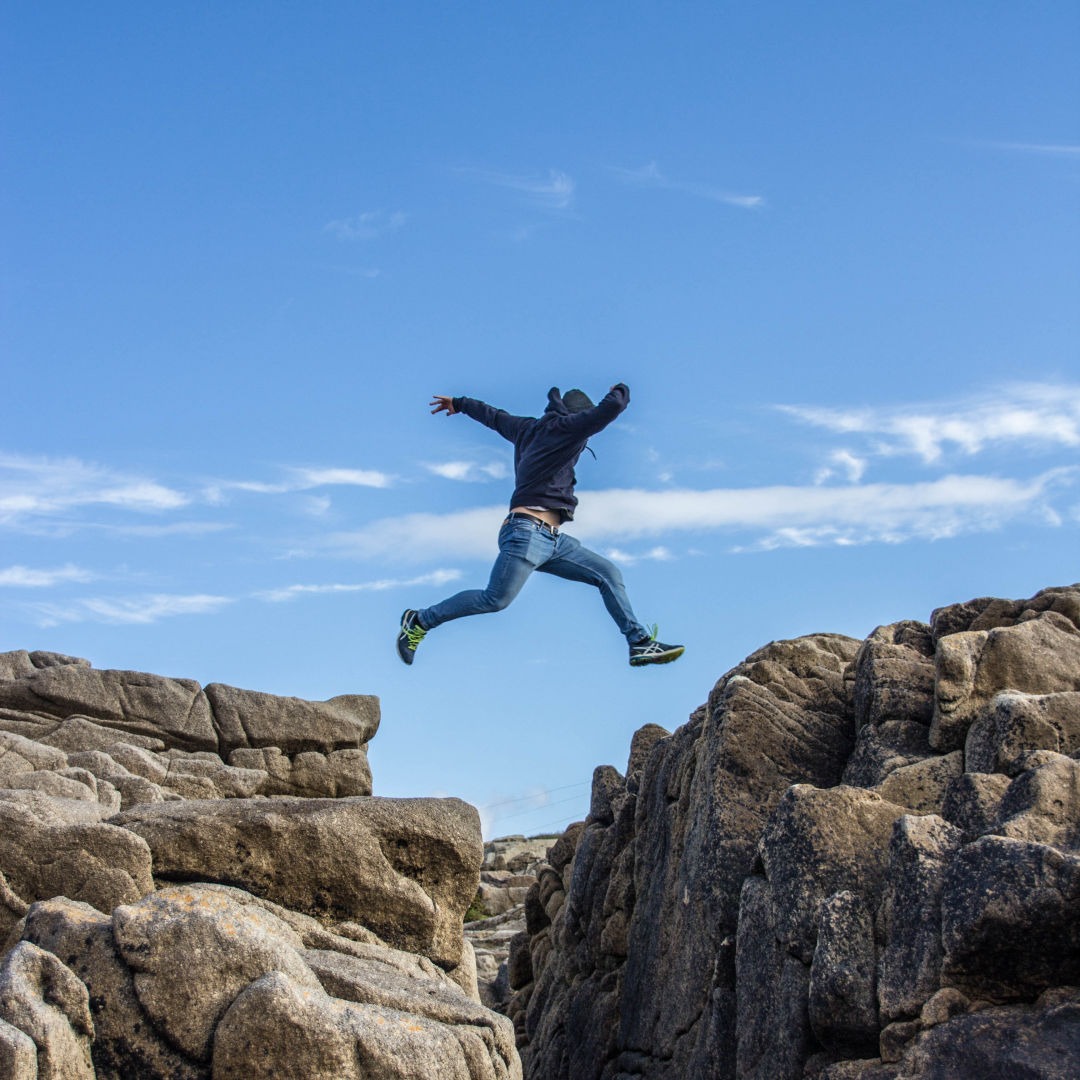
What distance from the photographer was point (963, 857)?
28.0 feet

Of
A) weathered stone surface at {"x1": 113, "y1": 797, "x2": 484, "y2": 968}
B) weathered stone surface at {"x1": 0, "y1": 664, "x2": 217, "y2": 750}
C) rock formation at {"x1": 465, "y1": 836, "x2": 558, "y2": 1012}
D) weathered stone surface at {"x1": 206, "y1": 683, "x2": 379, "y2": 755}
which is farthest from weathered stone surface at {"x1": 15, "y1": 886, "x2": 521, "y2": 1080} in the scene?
weathered stone surface at {"x1": 206, "y1": 683, "x2": 379, "y2": 755}

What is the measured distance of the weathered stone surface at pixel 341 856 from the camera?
1116cm

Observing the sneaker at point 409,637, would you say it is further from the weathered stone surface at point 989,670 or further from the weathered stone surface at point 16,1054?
the weathered stone surface at point 16,1054

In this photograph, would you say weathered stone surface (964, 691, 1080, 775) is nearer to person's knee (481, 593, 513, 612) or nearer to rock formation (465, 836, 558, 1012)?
person's knee (481, 593, 513, 612)

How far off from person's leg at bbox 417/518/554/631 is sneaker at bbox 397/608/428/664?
0.22 feet

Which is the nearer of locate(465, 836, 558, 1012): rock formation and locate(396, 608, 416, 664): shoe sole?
locate(396, 608, 416, 664): shoe sole

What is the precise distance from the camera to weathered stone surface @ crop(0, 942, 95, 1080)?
25.7ft

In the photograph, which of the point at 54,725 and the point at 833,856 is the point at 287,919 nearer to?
the point at 833,856

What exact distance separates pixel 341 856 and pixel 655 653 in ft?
21.0

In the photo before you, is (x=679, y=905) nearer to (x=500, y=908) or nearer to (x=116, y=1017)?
(x=116, y=1017)

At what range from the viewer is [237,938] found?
8.38 meters

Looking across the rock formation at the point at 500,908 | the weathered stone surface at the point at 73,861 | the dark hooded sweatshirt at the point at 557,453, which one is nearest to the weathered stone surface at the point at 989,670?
the dark hooded sweatshirt at the point at 557,453

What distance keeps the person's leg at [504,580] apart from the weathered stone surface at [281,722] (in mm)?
12318

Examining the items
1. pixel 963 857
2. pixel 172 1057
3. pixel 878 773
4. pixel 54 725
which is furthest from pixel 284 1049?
pixel 54 725
